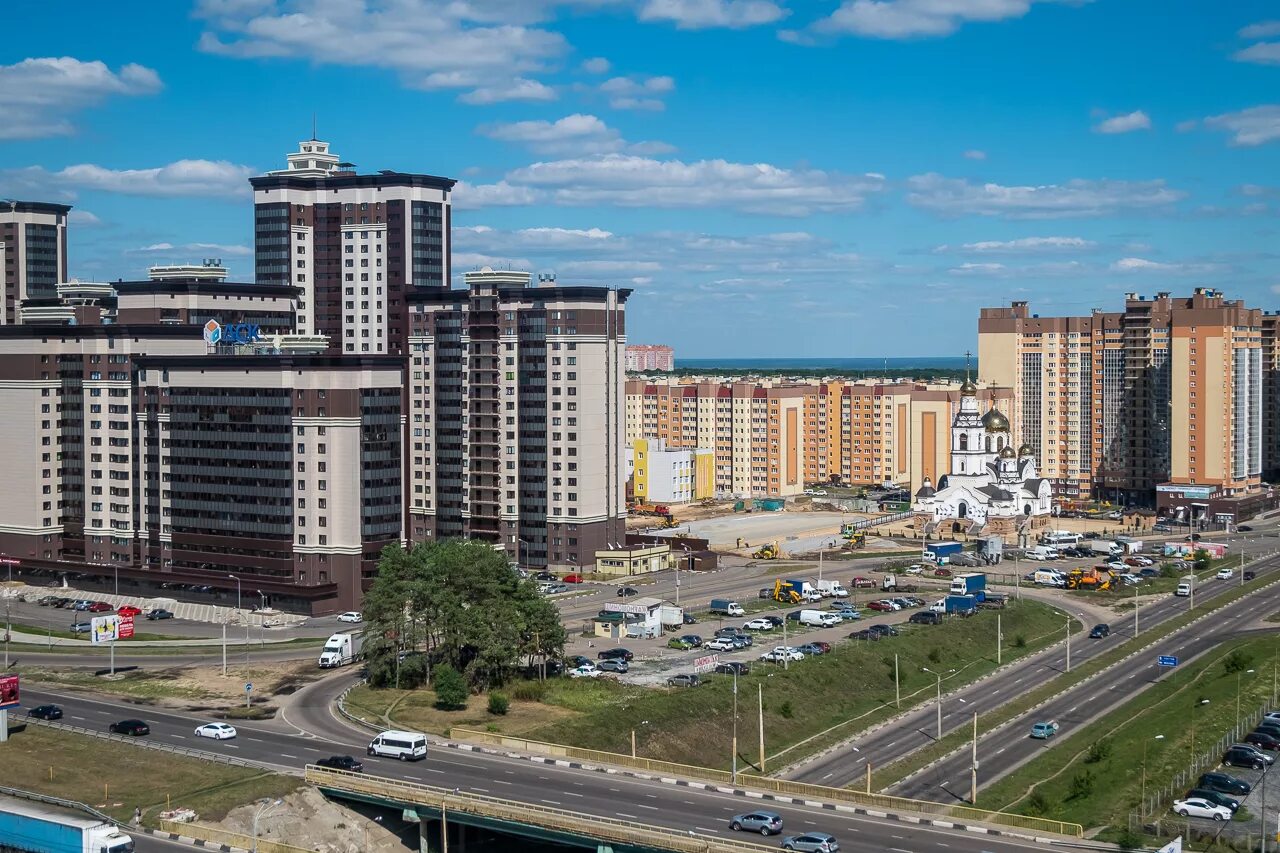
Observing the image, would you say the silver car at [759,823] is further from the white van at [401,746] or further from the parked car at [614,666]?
the parked car at [614,666]

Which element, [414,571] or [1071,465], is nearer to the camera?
[414,571]

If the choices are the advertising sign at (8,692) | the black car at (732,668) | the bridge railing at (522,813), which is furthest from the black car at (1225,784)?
the advertising sign at (8,692)

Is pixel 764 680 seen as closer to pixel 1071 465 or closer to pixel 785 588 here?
pixel 785 588

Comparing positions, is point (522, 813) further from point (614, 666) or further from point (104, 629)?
point (104, 629)

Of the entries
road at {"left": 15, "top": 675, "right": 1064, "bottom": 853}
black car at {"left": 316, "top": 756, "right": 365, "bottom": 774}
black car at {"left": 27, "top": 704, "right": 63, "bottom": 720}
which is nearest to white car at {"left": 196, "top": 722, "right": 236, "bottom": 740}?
road at {"left": 15, "top": 675, "right": 1064, "bottom": 853}

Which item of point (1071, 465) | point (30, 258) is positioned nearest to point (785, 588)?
point (1071, 465)

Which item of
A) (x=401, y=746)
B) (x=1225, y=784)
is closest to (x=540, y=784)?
(x=401, y=746)
